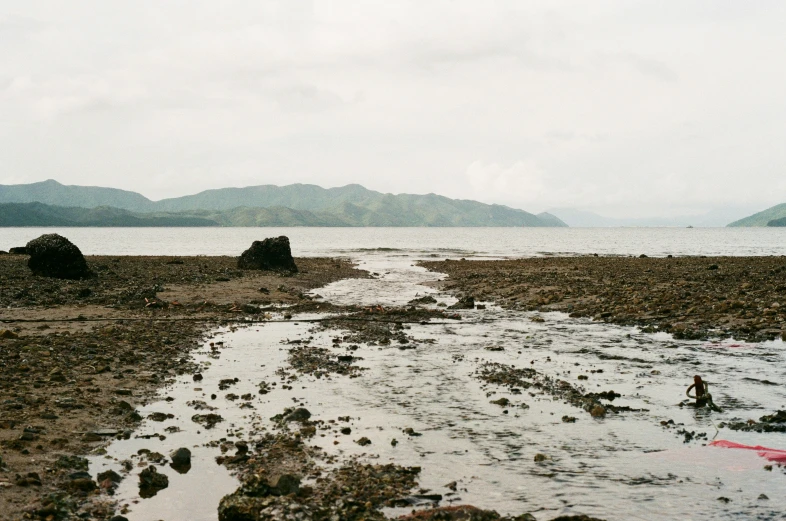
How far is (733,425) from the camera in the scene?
36.7ft

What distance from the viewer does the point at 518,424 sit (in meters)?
A: 11.4

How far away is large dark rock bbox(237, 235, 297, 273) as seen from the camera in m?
46.1

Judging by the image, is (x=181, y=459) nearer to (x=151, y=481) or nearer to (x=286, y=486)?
(x=151, y=481)

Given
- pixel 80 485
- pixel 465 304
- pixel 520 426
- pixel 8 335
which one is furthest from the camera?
pixel 465 304

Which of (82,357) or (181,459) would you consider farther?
(82,357)

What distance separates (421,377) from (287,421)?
4574 millimetres

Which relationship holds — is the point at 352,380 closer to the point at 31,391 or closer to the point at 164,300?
the point at 31,391

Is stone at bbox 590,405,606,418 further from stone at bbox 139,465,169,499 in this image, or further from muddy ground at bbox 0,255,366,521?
muddy ground at bbox 0,255,366,521

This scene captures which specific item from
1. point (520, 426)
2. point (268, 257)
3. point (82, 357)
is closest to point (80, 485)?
point (520, 426)

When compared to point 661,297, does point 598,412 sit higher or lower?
lower

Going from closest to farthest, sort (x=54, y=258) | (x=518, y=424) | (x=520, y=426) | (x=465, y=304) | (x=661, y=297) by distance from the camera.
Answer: (x=520, y=426)
(x=518, y=424)
(x=661, y=297)
(x=465, y=304)
(x=54, y=258)

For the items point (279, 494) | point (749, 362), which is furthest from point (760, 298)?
point (279, 494)

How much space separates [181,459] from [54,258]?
2997 cm

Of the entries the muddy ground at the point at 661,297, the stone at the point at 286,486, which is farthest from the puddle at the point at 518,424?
the muddy ground at the point at 661,297
